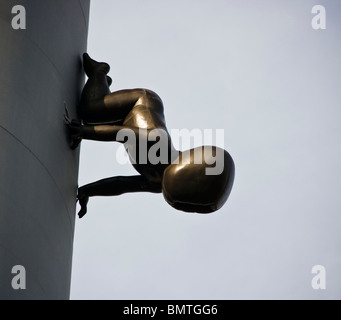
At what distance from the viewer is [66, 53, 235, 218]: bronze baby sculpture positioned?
1244 cm

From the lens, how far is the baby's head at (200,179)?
12.4 m

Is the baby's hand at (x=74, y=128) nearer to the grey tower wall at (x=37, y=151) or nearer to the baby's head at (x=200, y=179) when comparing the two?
the grey tower wall at (x=37, y=151)

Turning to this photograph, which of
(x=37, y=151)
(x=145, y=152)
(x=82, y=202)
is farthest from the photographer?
(x=82, y=202)

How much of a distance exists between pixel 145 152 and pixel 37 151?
1.65m

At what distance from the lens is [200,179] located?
1238 centimetres

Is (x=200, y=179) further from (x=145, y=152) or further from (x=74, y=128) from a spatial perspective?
(x=74, y=128)

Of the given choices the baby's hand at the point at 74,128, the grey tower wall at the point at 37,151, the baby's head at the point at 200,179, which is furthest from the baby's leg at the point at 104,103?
the baby's head at the point at 200,179

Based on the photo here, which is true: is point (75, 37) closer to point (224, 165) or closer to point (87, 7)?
point (87, 7)

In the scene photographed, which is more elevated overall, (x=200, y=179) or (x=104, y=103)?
(x=104, y=103)

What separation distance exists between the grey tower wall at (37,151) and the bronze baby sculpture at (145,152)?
27 cm

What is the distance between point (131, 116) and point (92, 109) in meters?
0.56

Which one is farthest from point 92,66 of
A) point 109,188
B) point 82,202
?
point 82,202
